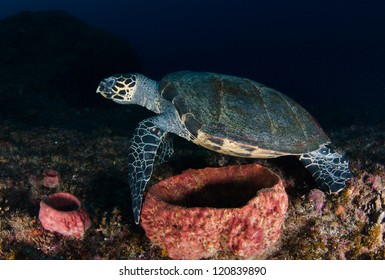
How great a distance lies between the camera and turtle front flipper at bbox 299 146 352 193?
153 inches

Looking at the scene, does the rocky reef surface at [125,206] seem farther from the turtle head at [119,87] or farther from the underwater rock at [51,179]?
the turtle head at [119,87]

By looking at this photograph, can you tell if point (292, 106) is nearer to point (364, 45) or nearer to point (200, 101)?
point (200, 101)

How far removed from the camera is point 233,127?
13.2 ft

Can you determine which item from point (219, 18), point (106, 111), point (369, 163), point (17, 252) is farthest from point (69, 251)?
point (219, 18)

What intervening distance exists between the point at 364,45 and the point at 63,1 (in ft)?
358

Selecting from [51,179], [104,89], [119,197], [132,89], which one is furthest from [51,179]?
[132,89]

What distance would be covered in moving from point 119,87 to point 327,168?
387 cm

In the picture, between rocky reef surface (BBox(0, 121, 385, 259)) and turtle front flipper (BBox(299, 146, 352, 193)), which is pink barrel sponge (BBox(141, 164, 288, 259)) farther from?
turtle front flipper (BBox(299, 146, 352, 193))

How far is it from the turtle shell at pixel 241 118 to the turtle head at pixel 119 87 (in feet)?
3.15

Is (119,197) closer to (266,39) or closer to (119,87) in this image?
(119,87)

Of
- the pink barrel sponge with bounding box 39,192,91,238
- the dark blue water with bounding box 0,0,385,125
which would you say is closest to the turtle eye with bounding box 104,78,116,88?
the pink barrel sponge with bounding box 39,192,91,238

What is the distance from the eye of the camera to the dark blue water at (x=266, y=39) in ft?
143

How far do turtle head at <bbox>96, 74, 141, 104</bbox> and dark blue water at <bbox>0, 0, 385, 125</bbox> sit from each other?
2898 centimetres

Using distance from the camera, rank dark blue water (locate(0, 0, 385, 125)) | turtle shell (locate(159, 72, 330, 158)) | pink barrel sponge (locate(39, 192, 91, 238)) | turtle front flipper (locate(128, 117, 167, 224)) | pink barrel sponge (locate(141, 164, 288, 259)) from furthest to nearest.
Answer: dark blue water (locate(0, 0, 385, 125))
turtle shell (locate(159, 72, 330, 158))
turtle front flipper (locate(128, 117, 167, 224))
pink barrel sponge (locate(39, 192, 91, 238))
pink barrel sponge (locate(141, 164, 288, 259))
